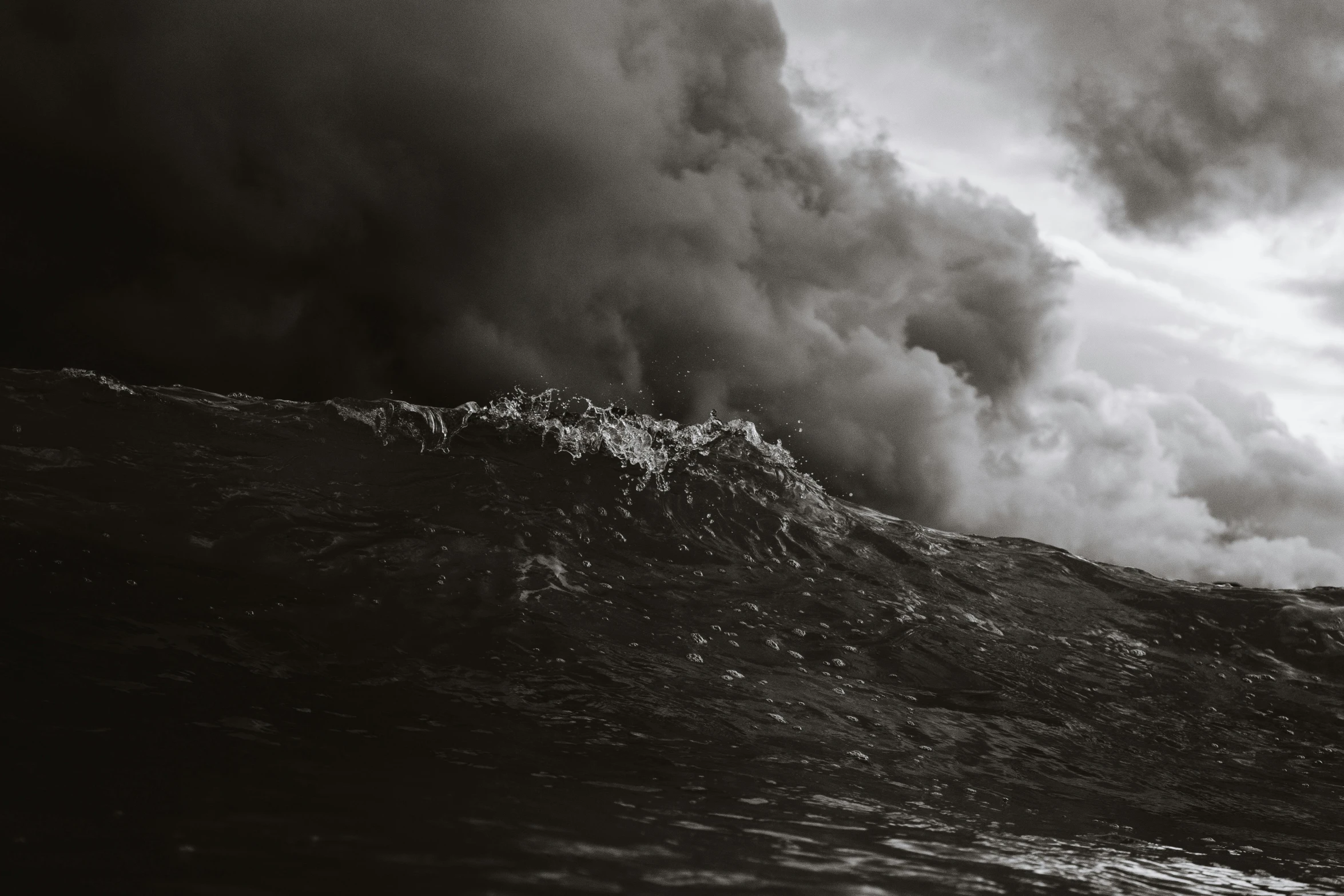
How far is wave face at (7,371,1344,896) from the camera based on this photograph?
3297 mm

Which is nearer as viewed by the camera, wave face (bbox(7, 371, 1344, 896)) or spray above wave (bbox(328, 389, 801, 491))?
wave face (bbox(7, 371, 1344, 896))

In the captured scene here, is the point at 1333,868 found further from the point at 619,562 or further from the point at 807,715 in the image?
the point at 619,562

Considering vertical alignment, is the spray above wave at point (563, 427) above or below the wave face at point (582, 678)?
above

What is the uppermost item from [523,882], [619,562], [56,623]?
[619,562]

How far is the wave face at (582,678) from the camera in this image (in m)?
3.30

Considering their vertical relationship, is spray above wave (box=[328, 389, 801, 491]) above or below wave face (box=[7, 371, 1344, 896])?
above

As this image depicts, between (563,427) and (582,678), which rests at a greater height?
(563,427)

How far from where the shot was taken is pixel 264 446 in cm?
1113

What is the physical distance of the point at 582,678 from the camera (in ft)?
21.6

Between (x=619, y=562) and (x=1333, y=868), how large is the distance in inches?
267

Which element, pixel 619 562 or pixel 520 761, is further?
pixel 619 562

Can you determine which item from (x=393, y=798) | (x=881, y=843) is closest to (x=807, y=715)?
(x=881, y=843)

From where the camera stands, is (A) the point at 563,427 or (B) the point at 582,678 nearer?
(B) the point at 582,678

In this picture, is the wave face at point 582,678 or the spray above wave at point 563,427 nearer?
the wave face at point 582,678
